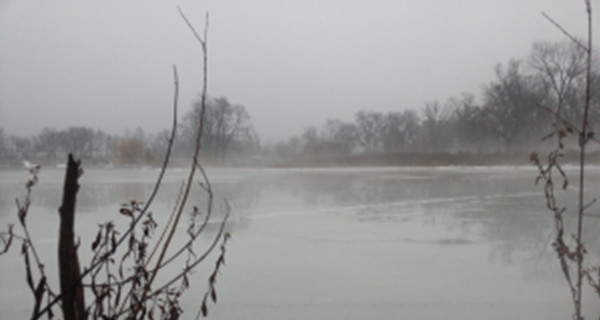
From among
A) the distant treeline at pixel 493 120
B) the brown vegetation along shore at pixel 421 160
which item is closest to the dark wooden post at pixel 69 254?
the distant treeline at pixel 493 120

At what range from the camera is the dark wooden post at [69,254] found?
0.93m

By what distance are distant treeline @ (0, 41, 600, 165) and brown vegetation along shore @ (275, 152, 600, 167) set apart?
1906 millimetres

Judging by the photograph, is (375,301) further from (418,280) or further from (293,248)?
(293,248)

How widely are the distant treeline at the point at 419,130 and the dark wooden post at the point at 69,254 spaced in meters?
1.46

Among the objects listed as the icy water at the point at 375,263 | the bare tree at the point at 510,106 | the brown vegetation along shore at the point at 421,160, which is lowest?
the icy water at the point at 375,263

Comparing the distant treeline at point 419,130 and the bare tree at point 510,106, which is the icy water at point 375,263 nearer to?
the distant treeline at point 419,130

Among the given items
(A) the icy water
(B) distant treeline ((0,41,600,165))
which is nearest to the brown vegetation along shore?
(B) distant treeline ((0,41,600,165))

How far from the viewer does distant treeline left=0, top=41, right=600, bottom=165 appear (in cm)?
1764

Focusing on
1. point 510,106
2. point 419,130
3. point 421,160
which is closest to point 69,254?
point 421,160

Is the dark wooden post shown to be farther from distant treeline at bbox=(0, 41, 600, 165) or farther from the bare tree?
the bare tree

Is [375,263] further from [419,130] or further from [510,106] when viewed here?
[419,130]

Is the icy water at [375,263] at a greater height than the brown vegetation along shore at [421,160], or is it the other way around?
the brown vegetation along shore at [421,160]

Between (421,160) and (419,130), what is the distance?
44.6 m

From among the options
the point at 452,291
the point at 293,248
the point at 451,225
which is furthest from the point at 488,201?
the point at 452,291
